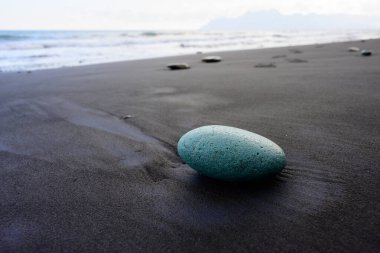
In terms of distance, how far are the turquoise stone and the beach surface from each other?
0.27 feet

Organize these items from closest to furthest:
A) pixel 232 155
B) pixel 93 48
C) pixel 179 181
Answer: pixel 232 155 < pixel 179 181 < pixel 93 48

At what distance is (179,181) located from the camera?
1695 millimetres

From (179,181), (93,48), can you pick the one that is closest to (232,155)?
(179,181)

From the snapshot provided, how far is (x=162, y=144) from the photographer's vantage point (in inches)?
88.1

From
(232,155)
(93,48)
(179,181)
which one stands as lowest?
(179,181)

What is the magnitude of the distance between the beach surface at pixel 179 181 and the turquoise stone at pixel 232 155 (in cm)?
8

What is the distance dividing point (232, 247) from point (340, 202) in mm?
592

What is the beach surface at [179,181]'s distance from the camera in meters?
1.23

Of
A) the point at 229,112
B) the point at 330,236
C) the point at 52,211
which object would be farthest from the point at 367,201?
the point at 229,112

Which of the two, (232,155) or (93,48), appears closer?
(232,155)

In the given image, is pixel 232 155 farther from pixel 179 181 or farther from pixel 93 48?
pixel 93 48

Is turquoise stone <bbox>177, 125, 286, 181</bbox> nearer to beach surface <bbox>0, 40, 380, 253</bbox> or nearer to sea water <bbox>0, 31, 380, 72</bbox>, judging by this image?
beach surface <bbox>0, 40, 380, 253</bbox>

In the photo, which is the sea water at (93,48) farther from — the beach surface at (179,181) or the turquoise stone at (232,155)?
the turquoise stone at (232,155)

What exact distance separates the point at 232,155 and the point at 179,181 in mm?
352
